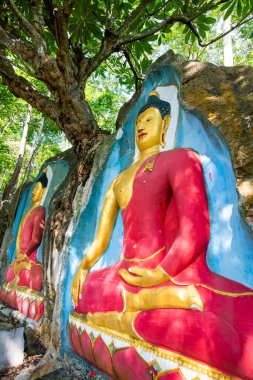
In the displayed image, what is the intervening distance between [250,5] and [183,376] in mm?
4243

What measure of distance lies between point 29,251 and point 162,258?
2954 millimetres

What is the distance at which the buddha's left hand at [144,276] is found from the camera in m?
2.12

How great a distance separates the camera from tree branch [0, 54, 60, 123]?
4055 millimetres

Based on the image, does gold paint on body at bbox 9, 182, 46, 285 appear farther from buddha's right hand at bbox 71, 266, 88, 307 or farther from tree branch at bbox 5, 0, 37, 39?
tree branch at bbox 5, 0, 37, 39

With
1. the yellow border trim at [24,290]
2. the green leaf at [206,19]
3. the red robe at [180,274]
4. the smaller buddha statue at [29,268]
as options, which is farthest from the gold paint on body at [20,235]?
the green leaf at [206,19]

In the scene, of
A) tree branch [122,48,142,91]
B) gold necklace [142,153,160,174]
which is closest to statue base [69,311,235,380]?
gold necklace [142,153,160,174]

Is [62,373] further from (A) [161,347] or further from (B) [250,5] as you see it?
(B) [250,5]

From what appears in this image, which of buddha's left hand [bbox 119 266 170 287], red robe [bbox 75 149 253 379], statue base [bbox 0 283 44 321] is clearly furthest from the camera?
statue base [bbox 0 283 44 321]

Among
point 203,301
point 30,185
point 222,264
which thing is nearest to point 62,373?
point 203,301

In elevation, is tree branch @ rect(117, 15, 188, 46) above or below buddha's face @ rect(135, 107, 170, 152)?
above

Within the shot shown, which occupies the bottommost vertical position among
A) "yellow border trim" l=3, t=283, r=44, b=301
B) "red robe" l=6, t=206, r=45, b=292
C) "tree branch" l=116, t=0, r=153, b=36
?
"yellow border trim" l=3, t=283, r=44, b=301

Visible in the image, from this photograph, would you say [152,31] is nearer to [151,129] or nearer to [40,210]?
[151,129]

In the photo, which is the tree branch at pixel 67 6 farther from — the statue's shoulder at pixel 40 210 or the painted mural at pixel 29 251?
the statue's shoulder at pixel 40 210

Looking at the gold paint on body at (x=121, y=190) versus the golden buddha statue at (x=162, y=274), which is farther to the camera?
the gold paint on body at (x=121, y=190)
